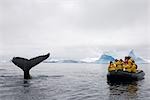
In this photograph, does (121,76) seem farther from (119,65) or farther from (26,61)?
(26,61)

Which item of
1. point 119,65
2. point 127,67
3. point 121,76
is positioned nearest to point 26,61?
point 121,76

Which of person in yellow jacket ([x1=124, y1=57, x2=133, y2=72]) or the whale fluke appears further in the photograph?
person in yellow jacket ([x1=124, y1=57, x2=133, y2=72])

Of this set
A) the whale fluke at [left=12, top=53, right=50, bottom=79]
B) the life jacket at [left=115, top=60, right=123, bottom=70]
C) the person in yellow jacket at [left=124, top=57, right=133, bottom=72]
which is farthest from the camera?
the person in yellow jacket at [left=124, top=57, right=133, bottom=72]

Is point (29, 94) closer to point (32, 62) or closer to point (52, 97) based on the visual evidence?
point (52, 97)

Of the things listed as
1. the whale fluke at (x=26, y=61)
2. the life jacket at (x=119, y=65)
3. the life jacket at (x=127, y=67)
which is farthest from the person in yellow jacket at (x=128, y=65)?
the whale fluke at (x=26, y=61)

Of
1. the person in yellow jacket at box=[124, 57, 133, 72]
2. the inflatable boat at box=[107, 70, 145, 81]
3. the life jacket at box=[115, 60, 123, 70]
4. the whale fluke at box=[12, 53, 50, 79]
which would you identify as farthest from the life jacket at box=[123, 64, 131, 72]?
the whale fluke at box=[12, 53, 50, 79]

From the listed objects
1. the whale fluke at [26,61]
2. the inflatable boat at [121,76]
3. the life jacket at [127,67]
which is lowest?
the inflatable boat at [121,76]

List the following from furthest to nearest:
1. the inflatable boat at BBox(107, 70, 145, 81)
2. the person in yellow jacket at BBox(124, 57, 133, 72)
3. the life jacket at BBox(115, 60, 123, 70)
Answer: the person in yellow jacket at BBox(124, 57, 133, 72) → the life jacket at BBox(115, 60, 123, 70) → the inflatable boat at BBox(107, 70, 145, 81)

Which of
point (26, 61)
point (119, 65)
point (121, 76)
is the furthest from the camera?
point (119, 65)

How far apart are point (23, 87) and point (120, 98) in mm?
8814

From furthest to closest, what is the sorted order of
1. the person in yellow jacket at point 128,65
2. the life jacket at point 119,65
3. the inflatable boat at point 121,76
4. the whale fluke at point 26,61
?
the person in yellow jacket at point 128,65, the life jacket at point 119,65, the inflatable boat at point 121,76, the whale fluke at point 26,61

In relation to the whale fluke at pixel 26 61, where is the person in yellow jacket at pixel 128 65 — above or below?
below

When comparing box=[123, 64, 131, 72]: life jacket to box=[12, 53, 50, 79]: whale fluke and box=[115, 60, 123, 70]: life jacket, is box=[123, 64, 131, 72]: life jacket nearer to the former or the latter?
box=[115, 60, 123, 70]: life jacket

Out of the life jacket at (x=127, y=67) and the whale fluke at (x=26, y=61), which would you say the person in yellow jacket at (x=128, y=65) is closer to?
the life jacket at (x=127, y=67)
